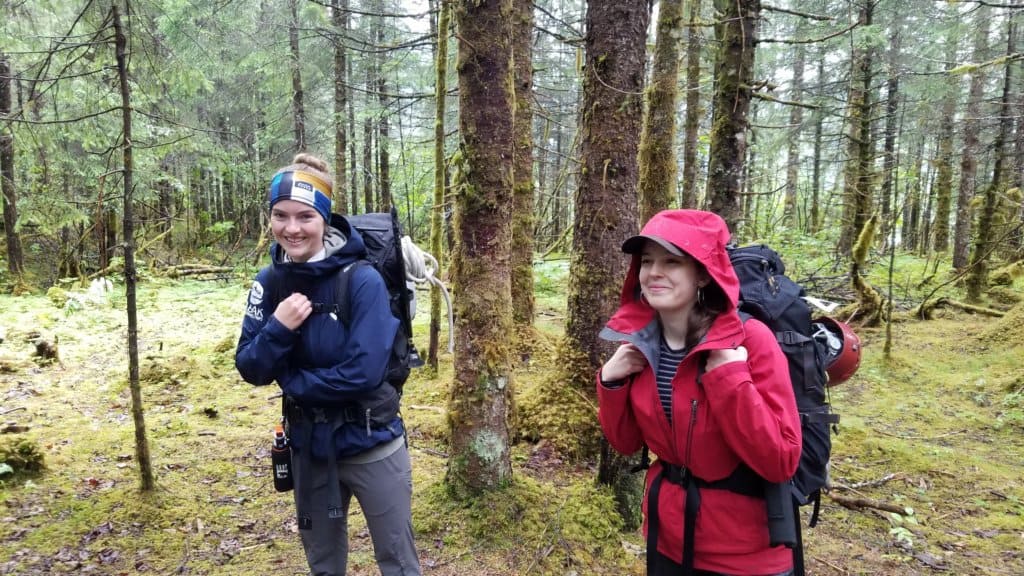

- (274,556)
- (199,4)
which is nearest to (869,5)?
(274,556)

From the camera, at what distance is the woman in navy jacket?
8.05ft

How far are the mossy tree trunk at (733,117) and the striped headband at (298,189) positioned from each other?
11.4 feet

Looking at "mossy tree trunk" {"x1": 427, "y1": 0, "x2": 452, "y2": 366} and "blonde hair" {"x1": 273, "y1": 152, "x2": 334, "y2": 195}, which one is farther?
"mossy tree trunk" {"x1": 427, "y1": 0, "x2": 452, "y2": 366}

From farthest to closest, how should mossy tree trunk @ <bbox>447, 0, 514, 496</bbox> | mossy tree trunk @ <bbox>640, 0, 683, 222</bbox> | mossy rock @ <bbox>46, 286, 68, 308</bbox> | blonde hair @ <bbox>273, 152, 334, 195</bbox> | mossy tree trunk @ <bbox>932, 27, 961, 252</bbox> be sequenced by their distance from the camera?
mossy tree trunk @ <bbox>932, 27, 961, 252</bbox>, mossy rock @ <bbox>46, 286, 68, 308</bbox>, mossy tree trunk @ <bbox>640, 0, 683, 222</bbox>, mossy tree trunk @ <bbox>447, 0, 514, 496</bbox>, blonde hair @ <bbox>273, 152, 334, 195</bbox>

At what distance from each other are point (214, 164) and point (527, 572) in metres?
23.7

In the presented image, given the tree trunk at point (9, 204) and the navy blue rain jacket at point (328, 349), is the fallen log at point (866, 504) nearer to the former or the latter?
the navy blue rain jacket at point (328, 349)

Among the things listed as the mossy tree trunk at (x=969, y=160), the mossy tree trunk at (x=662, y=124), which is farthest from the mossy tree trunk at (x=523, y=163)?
the mossy tree trunk at (x=969, y=160)

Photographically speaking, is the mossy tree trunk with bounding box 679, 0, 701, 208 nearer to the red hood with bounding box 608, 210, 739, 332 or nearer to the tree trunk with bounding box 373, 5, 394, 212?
the tree trunk with bounding box 373, 5, 394, 212

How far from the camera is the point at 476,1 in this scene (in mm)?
3588

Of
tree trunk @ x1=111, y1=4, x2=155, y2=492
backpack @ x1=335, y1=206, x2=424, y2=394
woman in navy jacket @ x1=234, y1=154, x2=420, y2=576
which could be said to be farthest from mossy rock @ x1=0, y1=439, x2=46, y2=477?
backpack @ x1=335, y1=206, x2=424, y2=394

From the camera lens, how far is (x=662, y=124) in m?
6.75

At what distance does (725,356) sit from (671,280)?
34 centimetres

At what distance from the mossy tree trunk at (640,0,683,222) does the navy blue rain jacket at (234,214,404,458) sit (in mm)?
4699

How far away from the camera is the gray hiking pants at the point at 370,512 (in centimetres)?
263
